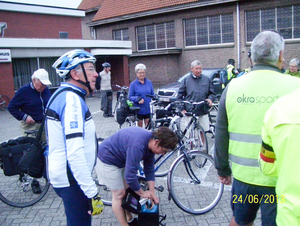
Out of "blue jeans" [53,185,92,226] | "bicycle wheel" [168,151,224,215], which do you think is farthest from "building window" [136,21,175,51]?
"blue jeans" [53,185,92,226]

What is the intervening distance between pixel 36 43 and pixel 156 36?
12.4 meters

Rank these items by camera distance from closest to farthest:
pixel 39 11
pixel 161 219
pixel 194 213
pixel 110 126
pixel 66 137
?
pixel 66 137, pixel 161 219, pixel 194 213, pixel 110 126, pixel 39 11

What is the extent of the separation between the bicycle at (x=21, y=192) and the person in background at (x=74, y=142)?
2328 mm

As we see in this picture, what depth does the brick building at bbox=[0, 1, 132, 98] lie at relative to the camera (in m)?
16.4

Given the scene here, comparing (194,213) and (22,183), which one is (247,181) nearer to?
(194,213)

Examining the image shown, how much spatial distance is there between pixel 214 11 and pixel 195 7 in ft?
5.01

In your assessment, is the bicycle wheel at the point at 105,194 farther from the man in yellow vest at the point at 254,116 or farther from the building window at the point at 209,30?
the building window at the point at 209,30

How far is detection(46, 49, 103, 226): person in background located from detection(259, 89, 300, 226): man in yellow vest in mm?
1244

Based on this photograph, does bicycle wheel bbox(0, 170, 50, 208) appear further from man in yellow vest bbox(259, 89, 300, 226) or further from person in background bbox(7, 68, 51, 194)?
man in yellow vest bbox(259, 89, 300, 226)

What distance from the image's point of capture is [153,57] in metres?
26.4

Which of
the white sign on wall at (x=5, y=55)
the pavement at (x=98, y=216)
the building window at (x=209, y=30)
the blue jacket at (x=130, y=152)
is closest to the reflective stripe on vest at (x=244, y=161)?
the blue jacket at (x=130, y=152)

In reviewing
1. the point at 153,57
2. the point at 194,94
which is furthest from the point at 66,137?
the point at 153,57

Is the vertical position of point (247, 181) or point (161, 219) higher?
point (247, 181)

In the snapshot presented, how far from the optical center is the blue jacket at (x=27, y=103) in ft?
15.7
